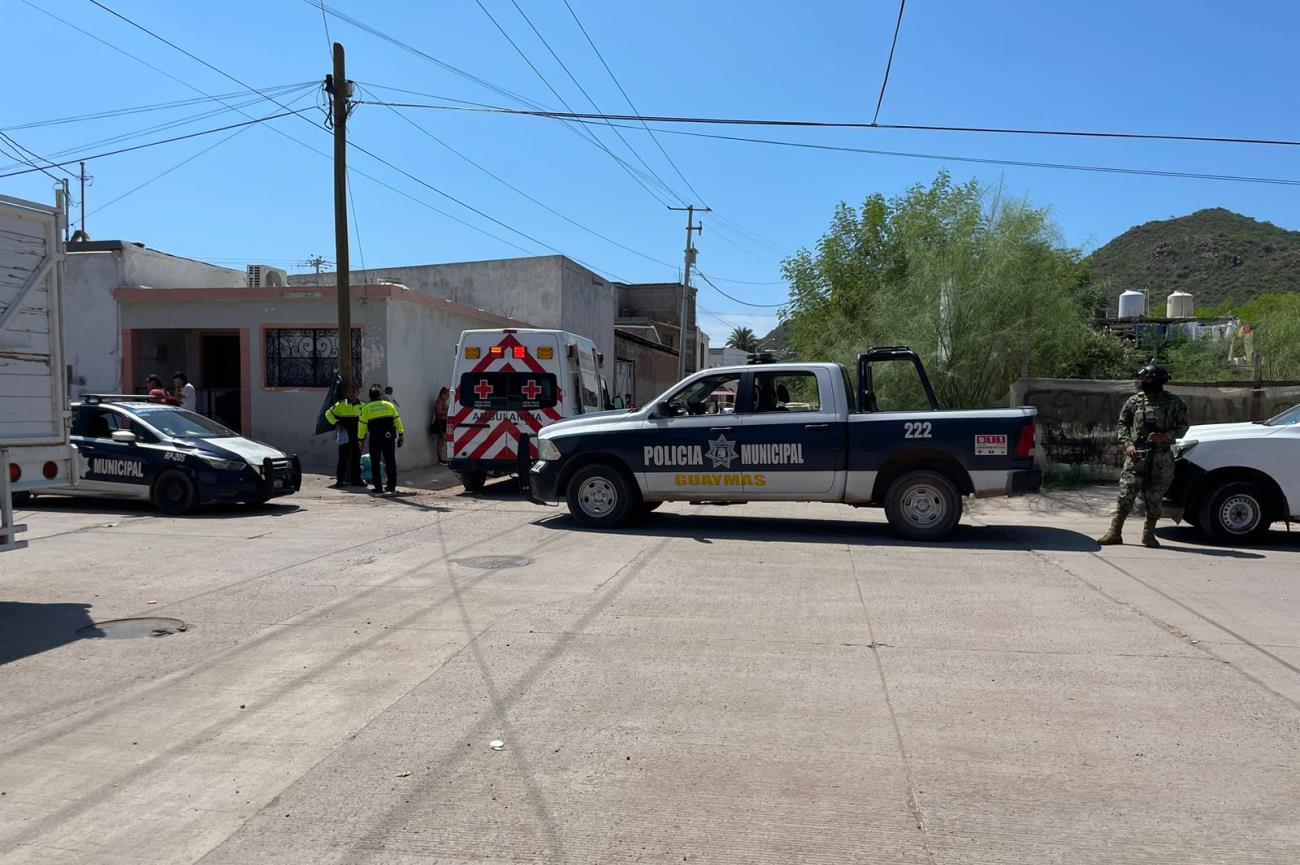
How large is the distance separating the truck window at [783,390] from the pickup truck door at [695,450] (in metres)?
0.22

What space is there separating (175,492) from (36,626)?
6006mm

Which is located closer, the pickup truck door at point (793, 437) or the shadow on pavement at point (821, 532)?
the shadow on pavement at point (821, 532)

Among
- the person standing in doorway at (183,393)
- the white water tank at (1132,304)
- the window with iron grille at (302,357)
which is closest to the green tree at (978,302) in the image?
the window with iron grille at (302,357)

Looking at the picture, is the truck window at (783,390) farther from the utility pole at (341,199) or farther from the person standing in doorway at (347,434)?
the utility pole at (341,199)

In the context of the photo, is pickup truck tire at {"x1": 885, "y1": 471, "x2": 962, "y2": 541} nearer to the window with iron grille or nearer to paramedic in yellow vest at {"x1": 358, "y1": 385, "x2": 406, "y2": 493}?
paramedic in yellow vest at {"x1": 358, "y1": 385, "x2": 406, "y2": 493}

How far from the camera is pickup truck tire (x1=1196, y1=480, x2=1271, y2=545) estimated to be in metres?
10.2

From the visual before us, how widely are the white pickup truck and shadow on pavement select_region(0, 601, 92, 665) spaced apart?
1050cm

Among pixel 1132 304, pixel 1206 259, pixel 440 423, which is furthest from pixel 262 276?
pixel 1206 259

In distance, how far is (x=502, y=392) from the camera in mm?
14547

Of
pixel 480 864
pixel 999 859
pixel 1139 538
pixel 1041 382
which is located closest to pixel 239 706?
pixel 480 864

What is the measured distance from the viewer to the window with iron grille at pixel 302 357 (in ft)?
60.6

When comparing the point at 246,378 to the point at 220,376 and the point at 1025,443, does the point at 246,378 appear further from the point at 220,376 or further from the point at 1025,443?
the point at 1025,443

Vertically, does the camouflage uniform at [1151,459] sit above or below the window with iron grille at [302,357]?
below

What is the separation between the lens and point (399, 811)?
3.79 m
